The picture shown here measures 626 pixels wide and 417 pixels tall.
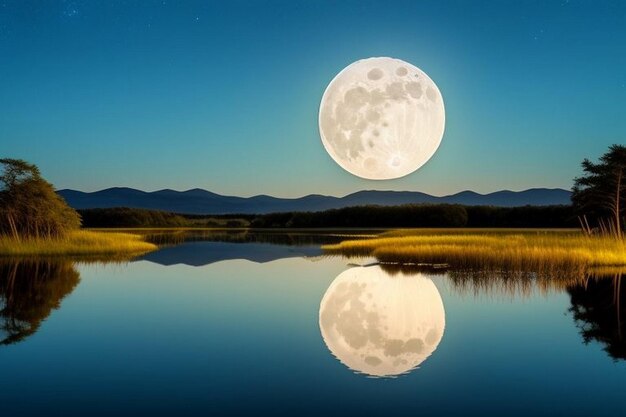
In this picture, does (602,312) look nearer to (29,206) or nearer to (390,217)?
(29,206)

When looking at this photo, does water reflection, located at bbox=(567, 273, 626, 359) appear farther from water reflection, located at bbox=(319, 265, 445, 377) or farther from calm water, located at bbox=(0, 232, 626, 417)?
water reflection, located at bbox=(319, 265, 445, 377)

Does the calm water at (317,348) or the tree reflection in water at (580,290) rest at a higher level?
the tree reflection in water at (580,290)

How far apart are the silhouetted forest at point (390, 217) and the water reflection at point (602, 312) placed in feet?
260

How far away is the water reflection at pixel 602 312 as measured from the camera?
15.3 m

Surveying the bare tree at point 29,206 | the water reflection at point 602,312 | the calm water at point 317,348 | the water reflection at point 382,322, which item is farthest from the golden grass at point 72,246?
the water reflection at point 602,312

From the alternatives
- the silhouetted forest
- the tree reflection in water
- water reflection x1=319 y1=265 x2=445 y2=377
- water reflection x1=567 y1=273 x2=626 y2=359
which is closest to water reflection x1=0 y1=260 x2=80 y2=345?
water reflection x1=319 y1=265 x2=445 y2=377

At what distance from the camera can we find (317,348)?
1462cm

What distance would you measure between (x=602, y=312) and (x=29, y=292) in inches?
909

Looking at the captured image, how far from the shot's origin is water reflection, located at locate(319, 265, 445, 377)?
1344 cm

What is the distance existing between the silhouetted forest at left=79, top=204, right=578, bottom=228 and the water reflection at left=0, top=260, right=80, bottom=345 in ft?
273

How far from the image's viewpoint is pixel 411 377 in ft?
39.3

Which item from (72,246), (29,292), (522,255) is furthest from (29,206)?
(522,255)

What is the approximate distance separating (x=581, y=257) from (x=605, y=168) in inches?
860

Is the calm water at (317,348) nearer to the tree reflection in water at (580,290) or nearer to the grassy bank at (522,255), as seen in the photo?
the tree reflection in water at (580,290)
